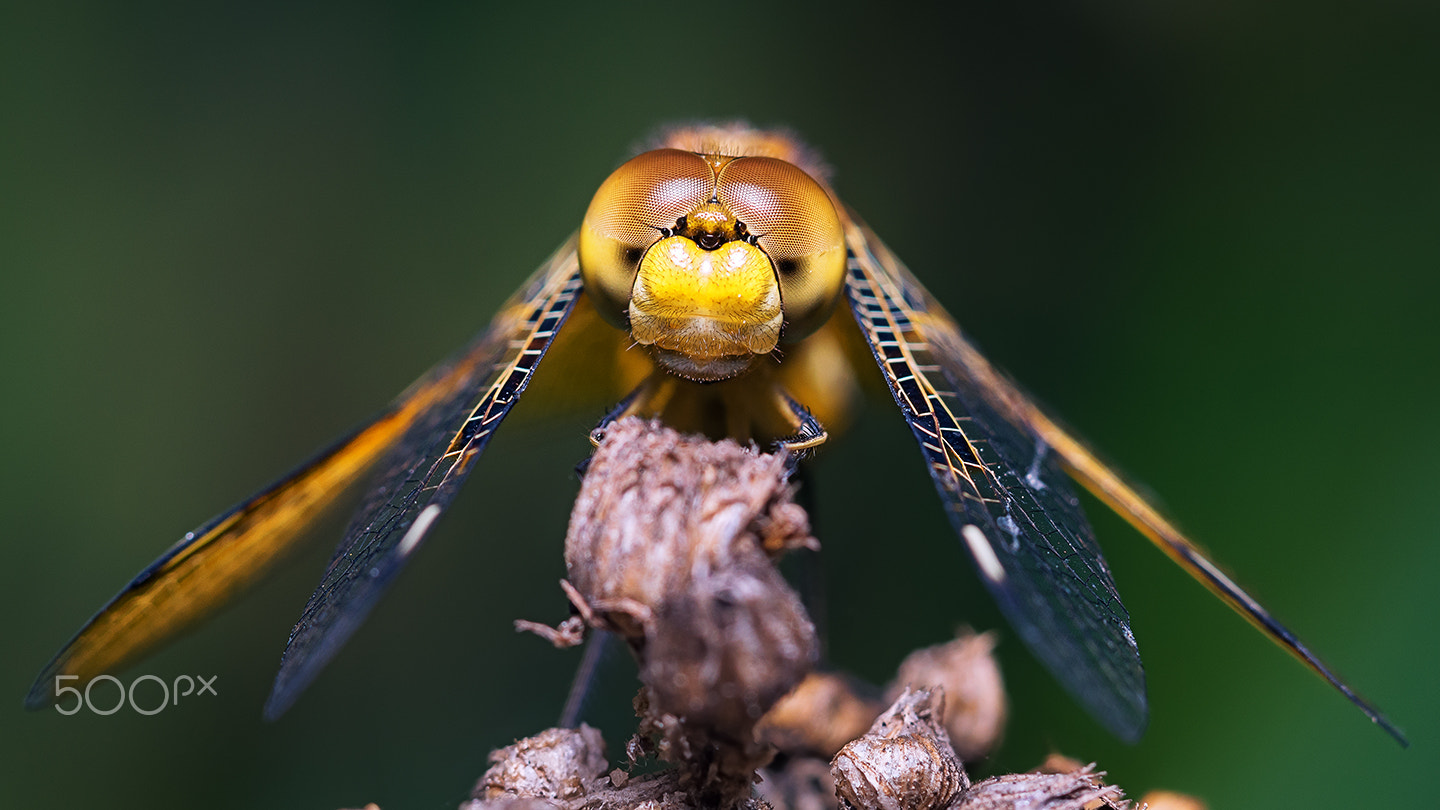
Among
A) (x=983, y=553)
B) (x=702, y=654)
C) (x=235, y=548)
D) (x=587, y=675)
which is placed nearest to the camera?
(x=702, y=654)

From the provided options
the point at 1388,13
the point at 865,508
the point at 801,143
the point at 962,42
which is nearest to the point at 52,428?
the point at 801,143

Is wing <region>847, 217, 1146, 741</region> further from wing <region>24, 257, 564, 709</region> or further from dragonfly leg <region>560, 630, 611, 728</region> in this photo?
dragonfly leg <region>560, 630, 611, 728</region>

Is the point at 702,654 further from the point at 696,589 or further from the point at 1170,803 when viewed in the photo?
the point at 1170,803

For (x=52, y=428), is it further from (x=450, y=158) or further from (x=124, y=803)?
(x=450, y=158)

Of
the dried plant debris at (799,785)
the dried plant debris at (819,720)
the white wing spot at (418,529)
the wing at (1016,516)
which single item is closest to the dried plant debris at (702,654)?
the wing at (1016,516)

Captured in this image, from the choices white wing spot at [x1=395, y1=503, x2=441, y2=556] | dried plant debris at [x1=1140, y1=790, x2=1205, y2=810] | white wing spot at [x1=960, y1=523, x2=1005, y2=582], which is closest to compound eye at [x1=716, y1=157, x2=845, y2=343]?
white wing spot at [x1=960, y1=523, x2=1005, y2=582]

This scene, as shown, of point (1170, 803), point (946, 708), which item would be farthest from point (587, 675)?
point (1170, 803)
